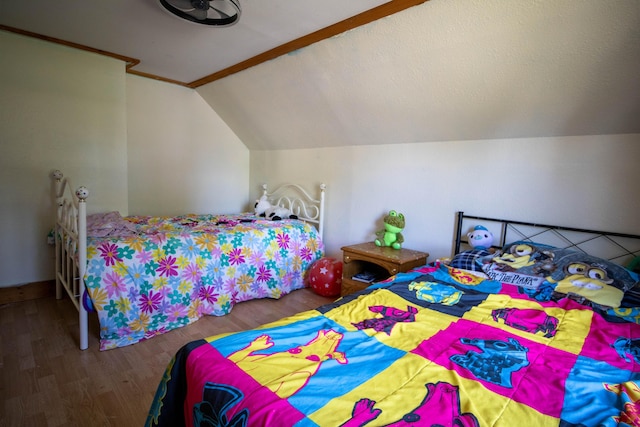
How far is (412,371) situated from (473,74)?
1.86 metres

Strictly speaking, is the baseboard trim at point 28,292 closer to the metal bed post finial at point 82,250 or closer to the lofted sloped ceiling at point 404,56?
the metal bed post finial at point 82,250

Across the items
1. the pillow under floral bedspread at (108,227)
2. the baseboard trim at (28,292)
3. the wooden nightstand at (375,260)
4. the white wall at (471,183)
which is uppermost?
the white wall at (471,183)

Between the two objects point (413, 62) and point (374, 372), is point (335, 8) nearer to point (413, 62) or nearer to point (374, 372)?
point (413, 62)

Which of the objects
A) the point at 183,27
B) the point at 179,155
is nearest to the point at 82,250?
the point at 183,27

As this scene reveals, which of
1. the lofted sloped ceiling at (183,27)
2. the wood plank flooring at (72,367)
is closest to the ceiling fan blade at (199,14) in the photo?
the lofted sloped ceiling at (183,27)

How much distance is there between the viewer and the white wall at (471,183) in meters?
2.00

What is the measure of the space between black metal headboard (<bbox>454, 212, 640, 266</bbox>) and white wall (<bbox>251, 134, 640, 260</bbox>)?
0.05m

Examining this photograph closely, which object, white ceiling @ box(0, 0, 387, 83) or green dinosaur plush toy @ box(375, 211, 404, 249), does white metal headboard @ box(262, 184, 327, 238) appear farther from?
white ceiling @ box(0, 0, 387, 83)

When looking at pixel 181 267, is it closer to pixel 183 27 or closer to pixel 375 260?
pixel 375 260

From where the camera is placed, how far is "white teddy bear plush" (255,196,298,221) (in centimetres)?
368

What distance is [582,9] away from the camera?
5.04 ft

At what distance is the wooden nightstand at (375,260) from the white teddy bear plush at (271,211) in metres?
1.04

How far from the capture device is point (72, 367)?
1.94 meters

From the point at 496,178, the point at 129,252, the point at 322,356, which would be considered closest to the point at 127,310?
the point at 129,252
